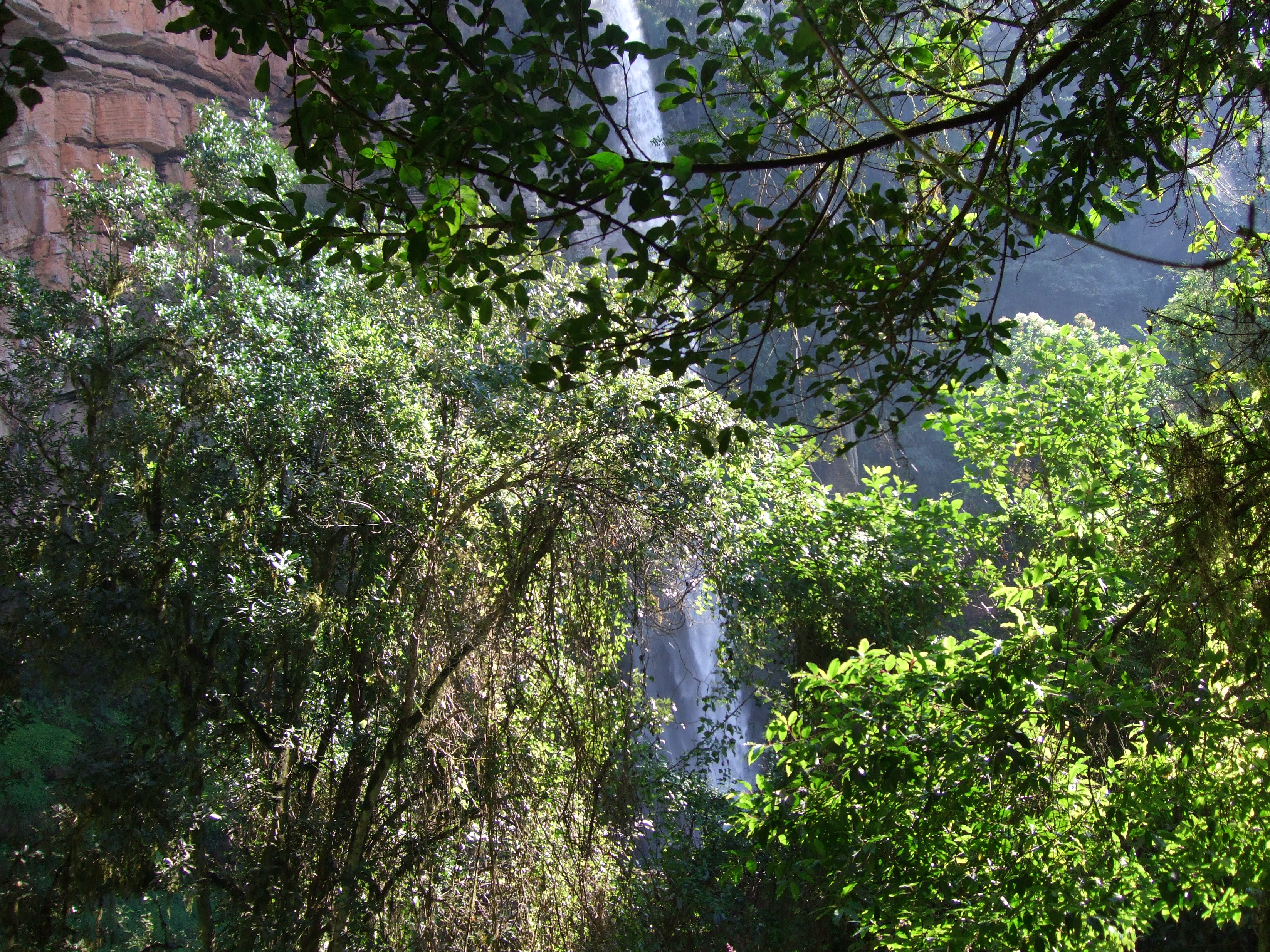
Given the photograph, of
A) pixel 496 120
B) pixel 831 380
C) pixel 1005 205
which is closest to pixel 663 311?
pixel 831 380

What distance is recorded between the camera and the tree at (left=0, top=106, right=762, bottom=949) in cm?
389

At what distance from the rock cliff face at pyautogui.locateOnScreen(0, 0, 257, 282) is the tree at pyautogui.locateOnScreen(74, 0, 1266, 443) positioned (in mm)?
12462

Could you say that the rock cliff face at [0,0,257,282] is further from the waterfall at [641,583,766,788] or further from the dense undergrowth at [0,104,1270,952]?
the waterfall at [641,583,766,788]

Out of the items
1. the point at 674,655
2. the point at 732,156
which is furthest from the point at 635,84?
the point at 732,156

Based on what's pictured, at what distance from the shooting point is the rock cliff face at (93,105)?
12.3 metres

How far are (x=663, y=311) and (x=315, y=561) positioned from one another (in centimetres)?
464

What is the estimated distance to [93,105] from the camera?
1309cm

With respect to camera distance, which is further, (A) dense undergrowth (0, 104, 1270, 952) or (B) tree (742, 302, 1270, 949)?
(A) dense undergrowth (0, 104, 1270, 952)

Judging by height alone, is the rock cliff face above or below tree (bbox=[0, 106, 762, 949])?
above

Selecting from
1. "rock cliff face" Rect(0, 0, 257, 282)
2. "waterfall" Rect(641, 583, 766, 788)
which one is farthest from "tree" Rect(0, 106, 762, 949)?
"rock cliff face" Rect(0, 0, 257, 282)

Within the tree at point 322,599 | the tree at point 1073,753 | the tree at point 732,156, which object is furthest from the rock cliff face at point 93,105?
the tree at point 1073,753

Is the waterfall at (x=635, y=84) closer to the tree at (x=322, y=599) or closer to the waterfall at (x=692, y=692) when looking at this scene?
the waterfall at (x=692, y=692)

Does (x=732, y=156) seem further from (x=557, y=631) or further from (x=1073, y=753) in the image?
(x=1073, y=753)

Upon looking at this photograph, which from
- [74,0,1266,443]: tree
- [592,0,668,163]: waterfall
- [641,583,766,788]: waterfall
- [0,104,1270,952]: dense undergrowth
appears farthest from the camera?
[592,0,668,163]: waterfall
